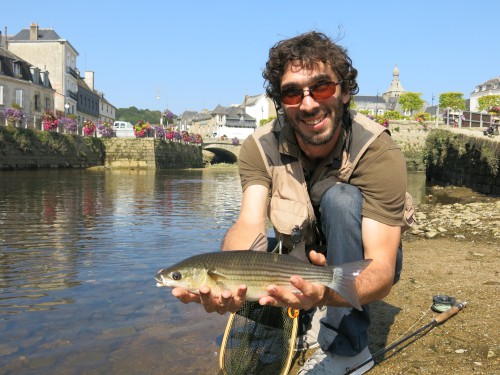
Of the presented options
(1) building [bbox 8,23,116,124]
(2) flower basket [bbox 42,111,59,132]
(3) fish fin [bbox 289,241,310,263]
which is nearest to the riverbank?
(3) fish fin [bbox 289,241,310,263]

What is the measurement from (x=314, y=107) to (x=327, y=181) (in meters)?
0.54

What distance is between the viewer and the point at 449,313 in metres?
4.29

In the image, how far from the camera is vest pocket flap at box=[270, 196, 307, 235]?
3.56 m

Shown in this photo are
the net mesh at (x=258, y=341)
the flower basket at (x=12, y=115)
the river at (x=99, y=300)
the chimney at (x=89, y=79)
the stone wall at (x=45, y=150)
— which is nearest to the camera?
the net mesh at (x=258, y=341)

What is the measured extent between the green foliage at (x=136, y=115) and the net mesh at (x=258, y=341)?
18402cm

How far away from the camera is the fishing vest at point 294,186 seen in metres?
3.43

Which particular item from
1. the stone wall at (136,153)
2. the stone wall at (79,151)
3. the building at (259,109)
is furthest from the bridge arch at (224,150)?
the building at (259,109)

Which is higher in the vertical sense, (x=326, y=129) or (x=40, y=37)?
(x=40, y=37)

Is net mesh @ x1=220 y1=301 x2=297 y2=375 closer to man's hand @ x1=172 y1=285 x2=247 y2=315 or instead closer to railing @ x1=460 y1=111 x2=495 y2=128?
man's hand @ x1=172 y1=285 x2=247 y2=315

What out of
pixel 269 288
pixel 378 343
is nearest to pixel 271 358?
pixel 378 343

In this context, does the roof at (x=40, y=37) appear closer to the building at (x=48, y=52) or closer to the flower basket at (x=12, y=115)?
the building at (x=48, y=52)

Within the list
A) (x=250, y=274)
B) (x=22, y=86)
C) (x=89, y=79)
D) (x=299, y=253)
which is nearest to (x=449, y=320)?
(x=299, y=253)

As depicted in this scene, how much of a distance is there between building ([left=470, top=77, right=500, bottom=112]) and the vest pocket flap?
370 feet

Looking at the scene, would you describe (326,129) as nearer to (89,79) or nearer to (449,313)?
(449,313)
